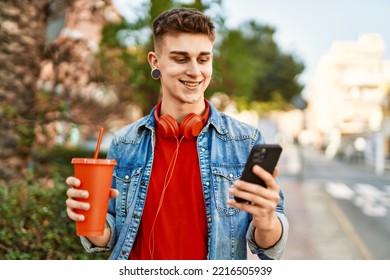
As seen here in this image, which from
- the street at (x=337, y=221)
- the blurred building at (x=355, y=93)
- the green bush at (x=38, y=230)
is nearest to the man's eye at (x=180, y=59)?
the green bush at (x=38, y=230)

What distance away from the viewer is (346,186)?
15.0m

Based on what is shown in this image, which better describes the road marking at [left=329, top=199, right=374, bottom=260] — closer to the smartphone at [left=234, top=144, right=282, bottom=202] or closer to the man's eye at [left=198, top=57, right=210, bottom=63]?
the man's eye at [left=198, top=57, right=210, bottom=63]

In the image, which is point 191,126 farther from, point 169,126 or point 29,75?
point 29,75

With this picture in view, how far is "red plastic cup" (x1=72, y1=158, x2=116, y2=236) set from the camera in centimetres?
150

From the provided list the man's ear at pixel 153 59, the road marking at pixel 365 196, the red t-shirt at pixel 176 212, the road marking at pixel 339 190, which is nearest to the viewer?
the red t-shirt at pixel 176 212

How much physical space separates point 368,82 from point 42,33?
3998 cm

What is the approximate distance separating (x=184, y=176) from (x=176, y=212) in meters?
→ 0.12

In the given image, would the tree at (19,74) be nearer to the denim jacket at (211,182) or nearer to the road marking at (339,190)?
the denim jacket at (211,182)

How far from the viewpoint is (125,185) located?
181 centimetres

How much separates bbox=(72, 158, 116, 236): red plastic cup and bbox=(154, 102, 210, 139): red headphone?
0.81 ft

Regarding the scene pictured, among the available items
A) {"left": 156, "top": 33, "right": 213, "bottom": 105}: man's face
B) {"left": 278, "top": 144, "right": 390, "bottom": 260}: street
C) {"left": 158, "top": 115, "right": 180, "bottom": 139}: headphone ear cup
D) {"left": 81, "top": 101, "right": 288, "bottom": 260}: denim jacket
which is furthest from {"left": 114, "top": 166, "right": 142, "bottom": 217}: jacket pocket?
{"left": 278, "top": 144, "right": 390, "bottom": 260}: street

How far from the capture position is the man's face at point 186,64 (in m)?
1.71
